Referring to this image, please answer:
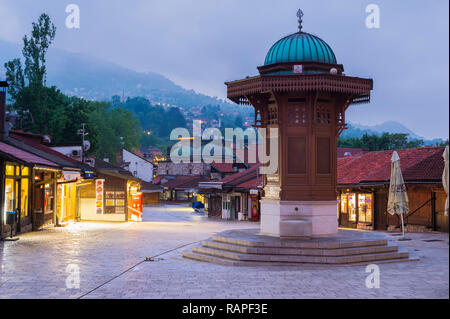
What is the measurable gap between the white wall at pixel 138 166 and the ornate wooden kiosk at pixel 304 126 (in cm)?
7507

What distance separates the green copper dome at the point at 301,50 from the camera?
680 inches

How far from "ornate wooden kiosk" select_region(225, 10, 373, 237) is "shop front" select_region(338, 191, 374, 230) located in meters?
13.4

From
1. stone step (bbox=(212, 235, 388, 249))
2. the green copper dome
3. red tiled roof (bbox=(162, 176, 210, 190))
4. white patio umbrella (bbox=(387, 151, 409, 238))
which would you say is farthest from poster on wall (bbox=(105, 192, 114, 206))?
red tiled roof (bbox=(162, 176, 210, 190))

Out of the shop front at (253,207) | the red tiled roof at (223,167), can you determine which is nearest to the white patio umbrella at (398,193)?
the shop front at (253,207)

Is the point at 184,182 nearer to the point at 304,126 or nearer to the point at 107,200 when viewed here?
the point at 107,200

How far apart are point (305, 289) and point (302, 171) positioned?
20.6 feet

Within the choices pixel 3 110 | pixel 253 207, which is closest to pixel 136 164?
pixel 253 207

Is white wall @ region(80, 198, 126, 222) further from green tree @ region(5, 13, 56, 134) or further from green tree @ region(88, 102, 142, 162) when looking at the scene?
green tree @ region(88, 102, 142, 162)

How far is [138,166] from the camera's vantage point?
298ft

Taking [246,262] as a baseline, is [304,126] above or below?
above

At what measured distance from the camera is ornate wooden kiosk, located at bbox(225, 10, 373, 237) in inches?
640

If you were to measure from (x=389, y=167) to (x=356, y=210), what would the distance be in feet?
10.9

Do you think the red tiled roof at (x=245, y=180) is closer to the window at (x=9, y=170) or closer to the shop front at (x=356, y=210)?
the shop front at (x=356, y=210)

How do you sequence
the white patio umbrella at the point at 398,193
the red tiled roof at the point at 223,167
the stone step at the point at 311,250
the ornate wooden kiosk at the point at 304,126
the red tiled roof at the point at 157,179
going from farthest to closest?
the red tiled roof at the point at 157,179
the red tiled roof at the point at 223,167
the white patio umbrella at the point at 398,193
the ornate wooden kiosk at the point at 304,126
the stone step at the point at 311,250
